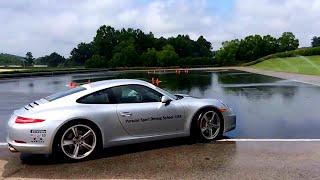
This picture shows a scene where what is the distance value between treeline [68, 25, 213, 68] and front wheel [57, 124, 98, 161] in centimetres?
9517

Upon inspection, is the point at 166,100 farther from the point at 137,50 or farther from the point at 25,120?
the point at 137,50

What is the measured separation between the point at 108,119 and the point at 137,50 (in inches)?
4856

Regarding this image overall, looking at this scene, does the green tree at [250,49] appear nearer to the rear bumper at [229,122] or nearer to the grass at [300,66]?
the grass at [300,66]

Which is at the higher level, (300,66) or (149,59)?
(149,59)

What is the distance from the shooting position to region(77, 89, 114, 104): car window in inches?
314

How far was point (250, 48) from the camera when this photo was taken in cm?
10962

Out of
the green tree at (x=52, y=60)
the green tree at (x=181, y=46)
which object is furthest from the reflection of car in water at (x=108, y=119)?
the green tree at (x=52, y=60)

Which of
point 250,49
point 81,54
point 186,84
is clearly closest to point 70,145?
point 186,84

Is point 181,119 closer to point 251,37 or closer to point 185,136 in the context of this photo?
point 185,136

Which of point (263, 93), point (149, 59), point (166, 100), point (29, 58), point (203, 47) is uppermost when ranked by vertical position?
point (203, 47)

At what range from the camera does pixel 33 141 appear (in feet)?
24.2

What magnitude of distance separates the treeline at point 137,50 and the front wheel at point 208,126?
309ft

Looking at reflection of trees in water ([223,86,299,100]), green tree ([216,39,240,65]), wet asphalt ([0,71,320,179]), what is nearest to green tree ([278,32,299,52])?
green tree ([216,39,240,65])

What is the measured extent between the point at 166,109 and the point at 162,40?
454ft
